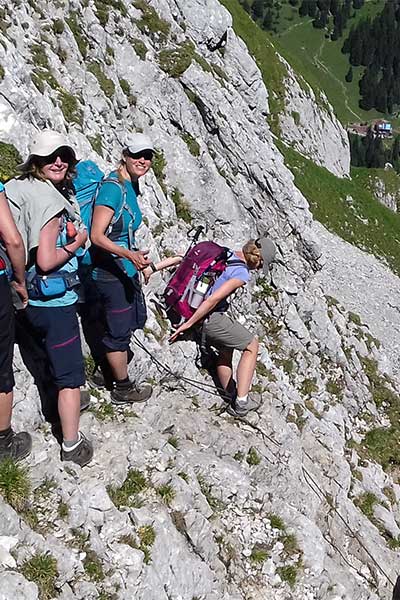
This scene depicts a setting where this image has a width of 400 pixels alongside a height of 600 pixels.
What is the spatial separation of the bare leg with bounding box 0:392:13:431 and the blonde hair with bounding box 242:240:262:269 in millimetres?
4645

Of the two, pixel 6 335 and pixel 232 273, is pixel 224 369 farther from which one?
pixel 6 335

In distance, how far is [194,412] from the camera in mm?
10375

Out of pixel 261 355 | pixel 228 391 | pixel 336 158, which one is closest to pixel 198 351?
pixel 228 391

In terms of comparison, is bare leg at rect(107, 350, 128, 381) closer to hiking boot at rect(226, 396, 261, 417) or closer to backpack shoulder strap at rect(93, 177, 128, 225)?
backpack shoulder strap at rect(93, 177, 128, 225)

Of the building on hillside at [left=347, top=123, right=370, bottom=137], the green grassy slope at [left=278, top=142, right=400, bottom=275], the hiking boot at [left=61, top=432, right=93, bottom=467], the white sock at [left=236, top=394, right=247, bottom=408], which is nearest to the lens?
the hiking boot at [left=61, top=432, right=93, bottom=467]

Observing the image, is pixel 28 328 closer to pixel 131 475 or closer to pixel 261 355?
pixel 131 475

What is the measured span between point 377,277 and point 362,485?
51.8 ft

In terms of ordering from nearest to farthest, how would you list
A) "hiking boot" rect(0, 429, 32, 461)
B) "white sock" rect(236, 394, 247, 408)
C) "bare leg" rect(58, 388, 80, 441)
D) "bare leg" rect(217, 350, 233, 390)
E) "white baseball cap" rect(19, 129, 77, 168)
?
"white baseball cap" rect(19, 129, 77, 168) < "hiking boot" rect(0, 429, 32, 461) < "bare leg" rect(58, 388, 80, 441) < "white sock" rect(236, 394, 247, 408) < "bare leg" rect(217, 350, 233, 390)

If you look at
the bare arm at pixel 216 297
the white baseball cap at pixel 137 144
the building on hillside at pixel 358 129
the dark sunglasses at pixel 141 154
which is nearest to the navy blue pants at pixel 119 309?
the bare arm at pixel 216 297

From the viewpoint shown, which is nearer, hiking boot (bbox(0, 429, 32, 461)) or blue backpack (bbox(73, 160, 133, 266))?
hiking boot (bbox(0, 429, 32, 461))

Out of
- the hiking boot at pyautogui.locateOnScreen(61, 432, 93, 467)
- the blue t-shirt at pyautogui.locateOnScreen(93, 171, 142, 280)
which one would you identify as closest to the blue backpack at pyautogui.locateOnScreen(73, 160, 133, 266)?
the blue t-shirt at pyautogui.locateOnScreen(93, 171, 142, 280)

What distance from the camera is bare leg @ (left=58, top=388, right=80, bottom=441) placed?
735 cm

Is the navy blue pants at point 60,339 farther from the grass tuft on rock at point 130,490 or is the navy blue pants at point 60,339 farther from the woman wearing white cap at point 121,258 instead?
the grass tuft on rock at point 130,490

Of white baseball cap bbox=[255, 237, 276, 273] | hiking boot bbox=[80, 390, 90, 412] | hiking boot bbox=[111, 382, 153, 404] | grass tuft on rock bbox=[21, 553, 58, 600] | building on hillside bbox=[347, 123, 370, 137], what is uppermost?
white baseball cap bbox=[255, 237, 276, 273]
